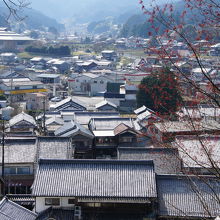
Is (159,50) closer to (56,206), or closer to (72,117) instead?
(56,206)

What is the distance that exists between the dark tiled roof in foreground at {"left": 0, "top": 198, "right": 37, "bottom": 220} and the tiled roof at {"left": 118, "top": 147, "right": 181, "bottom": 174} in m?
3.80

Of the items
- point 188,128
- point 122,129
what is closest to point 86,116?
point 122,129

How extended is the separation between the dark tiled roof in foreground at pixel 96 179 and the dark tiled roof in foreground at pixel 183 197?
0.34 m

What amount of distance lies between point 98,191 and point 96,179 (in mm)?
377

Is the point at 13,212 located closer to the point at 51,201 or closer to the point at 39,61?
the point at 51,201

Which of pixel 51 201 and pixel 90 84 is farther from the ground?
pixel 51 201

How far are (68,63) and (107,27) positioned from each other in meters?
72.7

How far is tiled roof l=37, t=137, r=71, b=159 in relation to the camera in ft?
35.5

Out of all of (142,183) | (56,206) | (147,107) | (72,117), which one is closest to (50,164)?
(56,206)

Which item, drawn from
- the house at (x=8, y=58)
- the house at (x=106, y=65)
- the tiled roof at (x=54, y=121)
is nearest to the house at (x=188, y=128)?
the tiled roof at (x=54, y=121)

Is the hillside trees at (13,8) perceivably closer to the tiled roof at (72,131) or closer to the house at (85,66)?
the tiled roof at (72,131)

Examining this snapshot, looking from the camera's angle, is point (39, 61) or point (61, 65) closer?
point (61, 65)

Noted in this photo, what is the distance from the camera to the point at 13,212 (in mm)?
7449

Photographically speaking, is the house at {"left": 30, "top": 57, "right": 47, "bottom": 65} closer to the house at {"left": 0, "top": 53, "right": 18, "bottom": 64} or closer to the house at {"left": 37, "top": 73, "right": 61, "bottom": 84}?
the house at {"left": 0, "top": 53, "right": 18, "bottom": 64}
